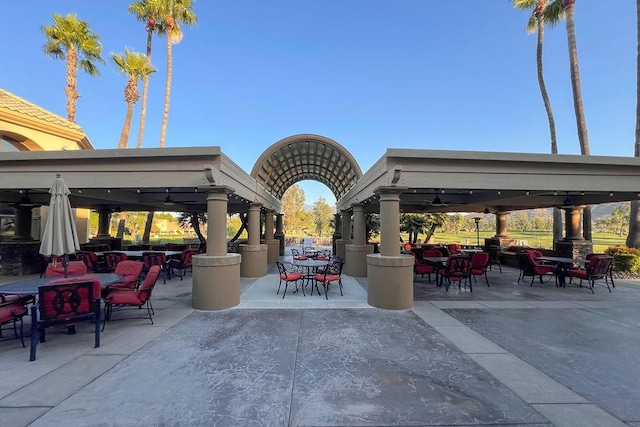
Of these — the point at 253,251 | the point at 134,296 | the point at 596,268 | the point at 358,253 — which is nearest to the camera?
the point at 134,296

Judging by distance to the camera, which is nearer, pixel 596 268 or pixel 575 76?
pixel 596 268

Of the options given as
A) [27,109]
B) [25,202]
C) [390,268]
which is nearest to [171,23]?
[27,109]

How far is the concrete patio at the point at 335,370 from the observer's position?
126 inches

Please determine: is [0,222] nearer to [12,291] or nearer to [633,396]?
[12,291]

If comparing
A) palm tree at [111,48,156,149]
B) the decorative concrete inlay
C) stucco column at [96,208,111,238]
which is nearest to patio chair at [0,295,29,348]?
the decorative concrete inlay

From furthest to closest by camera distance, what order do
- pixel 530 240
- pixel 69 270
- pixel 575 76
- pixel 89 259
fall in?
pixel 530 240
pixel 575 76
pixel 89 259
pixel 69 270

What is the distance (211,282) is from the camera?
7.30m

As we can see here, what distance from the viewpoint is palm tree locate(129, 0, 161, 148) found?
2006 cm

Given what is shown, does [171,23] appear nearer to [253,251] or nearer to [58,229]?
[253,251]

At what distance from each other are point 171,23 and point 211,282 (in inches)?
860

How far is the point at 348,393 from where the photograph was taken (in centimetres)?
363

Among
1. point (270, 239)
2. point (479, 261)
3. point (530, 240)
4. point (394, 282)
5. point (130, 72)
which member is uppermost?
point (130, 72)

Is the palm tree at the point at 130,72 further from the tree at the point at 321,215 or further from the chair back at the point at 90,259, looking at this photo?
the tree at the point at 321,215

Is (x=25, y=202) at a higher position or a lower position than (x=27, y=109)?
lower
